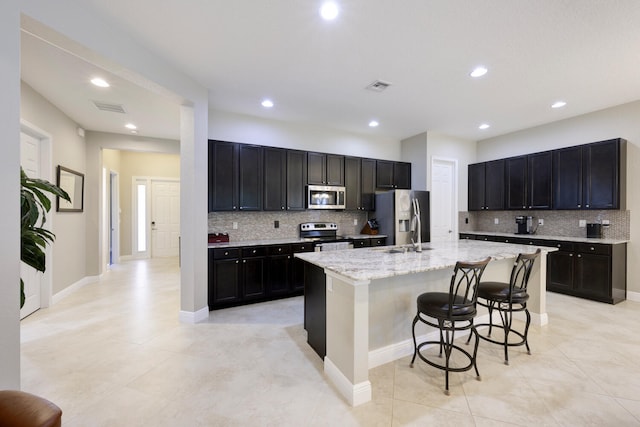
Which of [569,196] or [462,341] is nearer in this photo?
[462,341]

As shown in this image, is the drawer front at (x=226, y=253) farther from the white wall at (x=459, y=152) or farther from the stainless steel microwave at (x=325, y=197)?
the white wall at (x=459, y=152)

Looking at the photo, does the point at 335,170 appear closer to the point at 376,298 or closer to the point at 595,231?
the point at 376,298

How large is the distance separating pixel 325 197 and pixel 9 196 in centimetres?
384

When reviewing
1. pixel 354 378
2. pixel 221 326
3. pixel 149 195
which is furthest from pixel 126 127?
pixel 354 378

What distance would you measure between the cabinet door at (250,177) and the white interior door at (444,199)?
3.48 metres

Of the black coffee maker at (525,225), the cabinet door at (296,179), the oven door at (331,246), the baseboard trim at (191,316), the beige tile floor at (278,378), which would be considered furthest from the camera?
the black coffee maker at (525,225)

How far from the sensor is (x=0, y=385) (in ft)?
4.82

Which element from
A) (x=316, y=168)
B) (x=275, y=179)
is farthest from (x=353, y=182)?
(x=275, y=179)

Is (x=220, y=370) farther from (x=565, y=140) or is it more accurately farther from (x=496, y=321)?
(x=565, y=140)

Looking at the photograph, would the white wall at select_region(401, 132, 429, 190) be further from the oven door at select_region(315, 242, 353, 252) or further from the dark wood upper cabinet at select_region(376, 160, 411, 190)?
the oven door at select_region(315, 242, 353, 252)

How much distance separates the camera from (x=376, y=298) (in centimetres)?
241

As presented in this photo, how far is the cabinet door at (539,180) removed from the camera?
4727mm

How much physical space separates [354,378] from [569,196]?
480cm

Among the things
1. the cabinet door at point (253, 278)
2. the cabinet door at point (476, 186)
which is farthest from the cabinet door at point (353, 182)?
the cabinet door at point (476, 186)
